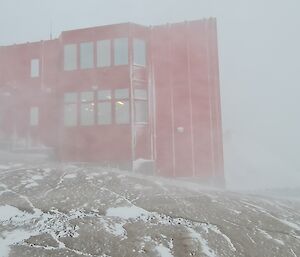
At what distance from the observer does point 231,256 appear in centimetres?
636

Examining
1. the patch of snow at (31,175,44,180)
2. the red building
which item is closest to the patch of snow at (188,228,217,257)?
the patch of snow at (31,175,44,180)

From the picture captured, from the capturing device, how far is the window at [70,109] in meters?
18.2

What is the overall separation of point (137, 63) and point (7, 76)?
30.2 ft

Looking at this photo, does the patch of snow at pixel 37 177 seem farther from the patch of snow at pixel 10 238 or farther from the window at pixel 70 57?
the window at pixel 70 57

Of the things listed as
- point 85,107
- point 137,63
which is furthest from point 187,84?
point 85,107

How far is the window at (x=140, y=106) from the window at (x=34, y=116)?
22.3 feet

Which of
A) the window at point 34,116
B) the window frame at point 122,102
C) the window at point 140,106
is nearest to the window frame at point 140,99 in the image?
the window at point 140,106

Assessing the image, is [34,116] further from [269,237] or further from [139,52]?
[269,237]

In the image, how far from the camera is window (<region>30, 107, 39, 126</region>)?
808 inches

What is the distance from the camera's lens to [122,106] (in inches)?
693

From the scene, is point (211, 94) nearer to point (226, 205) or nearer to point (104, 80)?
point (104, 80)

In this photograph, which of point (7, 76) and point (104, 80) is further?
point (7, 76)

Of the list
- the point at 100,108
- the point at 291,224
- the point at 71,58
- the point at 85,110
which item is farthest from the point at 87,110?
the point at 291,224

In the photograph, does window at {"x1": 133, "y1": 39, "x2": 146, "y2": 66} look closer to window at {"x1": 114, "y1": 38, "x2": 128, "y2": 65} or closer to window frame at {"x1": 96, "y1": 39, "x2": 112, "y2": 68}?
window at {"x1": 114, "y1": 38, "x2": 128, "y2": 65}
